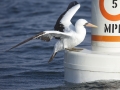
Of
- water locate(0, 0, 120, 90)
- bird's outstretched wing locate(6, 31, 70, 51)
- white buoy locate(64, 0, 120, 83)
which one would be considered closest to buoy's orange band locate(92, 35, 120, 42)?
white buoy locate(64, 0, 120, 83)

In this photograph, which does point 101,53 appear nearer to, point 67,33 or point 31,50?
point 67,33

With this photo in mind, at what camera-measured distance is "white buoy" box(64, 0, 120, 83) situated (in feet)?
25.3

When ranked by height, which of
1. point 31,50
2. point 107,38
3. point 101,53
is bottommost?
point 31,50

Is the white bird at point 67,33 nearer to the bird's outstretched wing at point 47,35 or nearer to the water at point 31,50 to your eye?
the bird's outstretched wing at point 47,35

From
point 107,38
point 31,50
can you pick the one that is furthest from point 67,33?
point 31,50

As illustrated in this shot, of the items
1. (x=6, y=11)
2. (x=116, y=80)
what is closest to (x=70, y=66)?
(x=116, y=80)

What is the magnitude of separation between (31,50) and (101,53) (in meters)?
5.68

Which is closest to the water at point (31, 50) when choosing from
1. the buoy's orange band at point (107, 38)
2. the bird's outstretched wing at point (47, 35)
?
the buoy's orange band at point (107, 38)

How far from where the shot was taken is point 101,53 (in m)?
7.93

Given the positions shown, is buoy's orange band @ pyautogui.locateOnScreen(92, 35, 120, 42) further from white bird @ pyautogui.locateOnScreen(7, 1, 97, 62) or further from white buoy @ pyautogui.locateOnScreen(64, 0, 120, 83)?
white bird @ pyautogui.locateOnScreen(7, 1, 97, 62)

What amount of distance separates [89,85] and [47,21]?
10.2 m

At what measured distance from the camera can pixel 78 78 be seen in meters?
7.97

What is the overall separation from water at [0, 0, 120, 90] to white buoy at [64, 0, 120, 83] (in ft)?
0.51

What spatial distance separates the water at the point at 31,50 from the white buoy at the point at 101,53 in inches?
6.2
